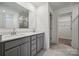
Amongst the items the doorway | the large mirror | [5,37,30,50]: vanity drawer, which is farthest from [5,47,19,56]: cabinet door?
the doorway

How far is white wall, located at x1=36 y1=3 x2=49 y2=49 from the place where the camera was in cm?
437

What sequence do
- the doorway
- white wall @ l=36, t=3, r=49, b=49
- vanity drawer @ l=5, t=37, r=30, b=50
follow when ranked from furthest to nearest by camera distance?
the doorway
white wall @ l=36, t=3, r=49, b=49
vanity drawer @ l=5, t=37, r=30, b=50

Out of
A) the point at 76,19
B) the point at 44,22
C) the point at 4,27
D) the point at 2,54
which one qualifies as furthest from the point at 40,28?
the point at 2,54

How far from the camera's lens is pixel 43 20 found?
4457 mm

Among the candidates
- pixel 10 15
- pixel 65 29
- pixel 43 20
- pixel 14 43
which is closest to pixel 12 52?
pixel 14 43

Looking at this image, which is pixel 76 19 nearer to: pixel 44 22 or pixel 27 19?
pixel 44 22

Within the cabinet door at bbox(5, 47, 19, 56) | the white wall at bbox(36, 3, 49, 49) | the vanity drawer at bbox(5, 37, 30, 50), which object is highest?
the white wall at bbox(36, 3, 49, 49)

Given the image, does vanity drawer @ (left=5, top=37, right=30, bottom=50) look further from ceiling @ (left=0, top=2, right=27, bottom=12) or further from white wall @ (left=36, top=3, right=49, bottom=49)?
white wall @ (left=36, top=3, right=49, bottom=49)

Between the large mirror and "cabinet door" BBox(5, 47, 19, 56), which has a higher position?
the large mirror

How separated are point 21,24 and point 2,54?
194cm

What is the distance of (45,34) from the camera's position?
4398mm

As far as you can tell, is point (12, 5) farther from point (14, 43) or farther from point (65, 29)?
point (65, 29)

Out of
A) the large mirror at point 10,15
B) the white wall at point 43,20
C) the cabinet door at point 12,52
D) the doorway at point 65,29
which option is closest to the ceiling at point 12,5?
the large mirror at point 10,15

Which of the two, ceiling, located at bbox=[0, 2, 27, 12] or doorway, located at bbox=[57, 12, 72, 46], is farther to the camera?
doorway, located at bbox=[57, 12, 72, 46]
